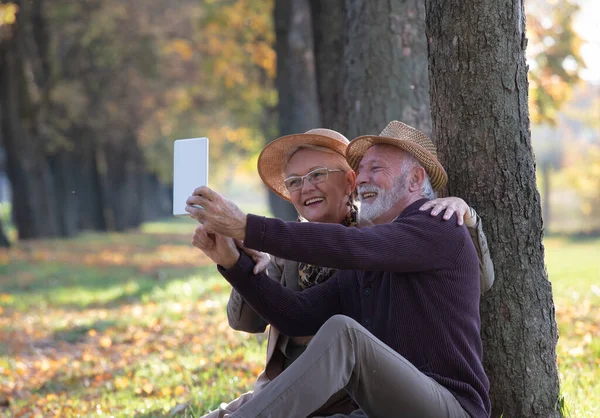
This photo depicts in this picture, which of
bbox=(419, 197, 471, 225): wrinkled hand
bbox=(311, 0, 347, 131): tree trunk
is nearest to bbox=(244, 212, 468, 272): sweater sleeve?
bbox=(419, 197, 471, 225): wrinkled hand

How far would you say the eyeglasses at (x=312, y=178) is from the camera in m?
4.95

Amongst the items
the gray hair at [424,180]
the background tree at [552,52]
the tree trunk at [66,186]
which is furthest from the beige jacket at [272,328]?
the tree trunk at [66,186]

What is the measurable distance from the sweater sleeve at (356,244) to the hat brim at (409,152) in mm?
514

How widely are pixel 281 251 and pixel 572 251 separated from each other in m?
25.6

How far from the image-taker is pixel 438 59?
486cm

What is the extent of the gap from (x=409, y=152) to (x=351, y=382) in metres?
1.20

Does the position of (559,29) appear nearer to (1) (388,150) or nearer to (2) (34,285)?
(2) (34,285)

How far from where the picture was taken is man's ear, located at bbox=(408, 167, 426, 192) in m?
4.33

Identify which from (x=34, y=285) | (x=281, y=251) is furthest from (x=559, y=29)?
(x=281, y=251)

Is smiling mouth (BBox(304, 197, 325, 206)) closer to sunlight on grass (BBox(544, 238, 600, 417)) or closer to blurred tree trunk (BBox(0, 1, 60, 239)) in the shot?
sunlight on grass (BBox(544, 238, 600, 417))

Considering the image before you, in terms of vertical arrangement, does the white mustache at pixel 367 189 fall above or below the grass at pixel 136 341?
above

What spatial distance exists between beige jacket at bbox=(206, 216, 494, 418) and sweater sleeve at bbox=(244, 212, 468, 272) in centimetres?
63

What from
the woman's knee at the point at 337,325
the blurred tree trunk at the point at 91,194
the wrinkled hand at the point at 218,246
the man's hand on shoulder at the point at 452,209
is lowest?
the blurred tree trunk at the point at 91,194

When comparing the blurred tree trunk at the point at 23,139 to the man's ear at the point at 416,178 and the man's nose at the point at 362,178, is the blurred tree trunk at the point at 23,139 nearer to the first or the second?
the man's nose at the point at 362,178
